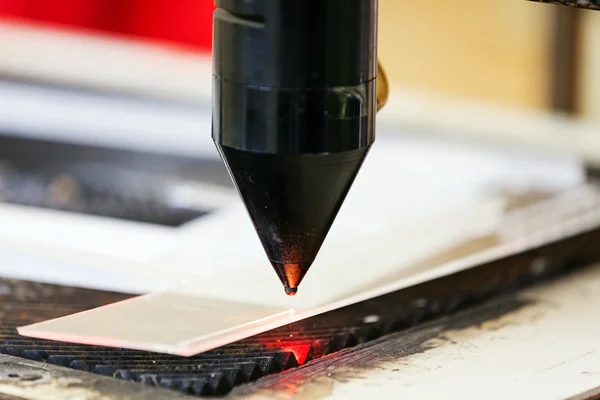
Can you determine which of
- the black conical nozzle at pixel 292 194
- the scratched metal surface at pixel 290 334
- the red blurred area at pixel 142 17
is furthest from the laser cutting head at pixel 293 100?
the red blurred area at pixel 142 17

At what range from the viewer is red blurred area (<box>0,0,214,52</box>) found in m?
2.27

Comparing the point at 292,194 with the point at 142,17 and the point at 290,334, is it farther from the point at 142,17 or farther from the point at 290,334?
the point at 142,17

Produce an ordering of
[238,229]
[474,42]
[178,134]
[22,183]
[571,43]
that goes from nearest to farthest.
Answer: [238,229]
[22,183]
[178,134]
[571,43]
[474,42]

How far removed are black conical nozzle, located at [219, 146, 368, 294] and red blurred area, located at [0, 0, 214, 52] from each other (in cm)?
172

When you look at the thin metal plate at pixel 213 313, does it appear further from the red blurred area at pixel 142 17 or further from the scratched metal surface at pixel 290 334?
the red blurred area at pixel 142 17

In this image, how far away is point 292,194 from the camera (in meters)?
0.57

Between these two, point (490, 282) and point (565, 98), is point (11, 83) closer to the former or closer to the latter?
point (490, 282)

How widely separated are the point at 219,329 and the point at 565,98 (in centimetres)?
130

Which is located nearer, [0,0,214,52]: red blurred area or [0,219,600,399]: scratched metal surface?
[0,219,600,399]: scratched metal surface

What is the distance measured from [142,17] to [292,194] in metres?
1.83

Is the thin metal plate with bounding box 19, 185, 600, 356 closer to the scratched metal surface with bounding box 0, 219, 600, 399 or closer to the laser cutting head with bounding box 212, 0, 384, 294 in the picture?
the scratched metal surface with bounding box 0, 219, 600, 399

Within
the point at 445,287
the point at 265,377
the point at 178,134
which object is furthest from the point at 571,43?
the point at 265,377

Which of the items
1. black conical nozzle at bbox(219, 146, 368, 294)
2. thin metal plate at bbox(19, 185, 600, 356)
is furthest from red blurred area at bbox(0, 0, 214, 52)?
black conical nozzle at bbox(219, 146, 368, 294)

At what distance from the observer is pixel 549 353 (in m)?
0.71
